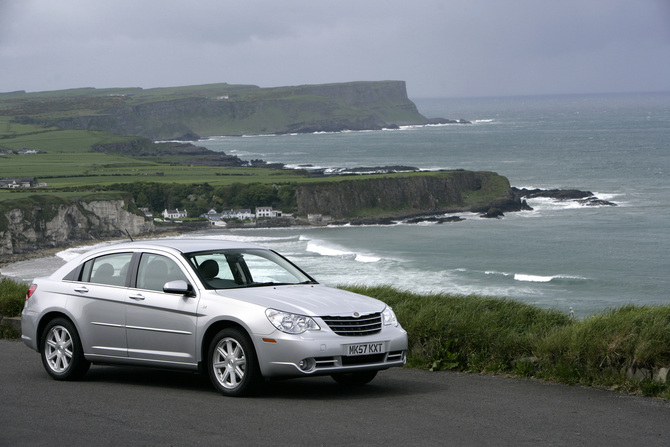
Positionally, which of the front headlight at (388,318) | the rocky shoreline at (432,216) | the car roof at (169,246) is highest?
the car roof at (169,246)

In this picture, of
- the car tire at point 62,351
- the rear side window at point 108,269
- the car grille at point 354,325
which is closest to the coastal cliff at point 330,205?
the car tire at point 62,351

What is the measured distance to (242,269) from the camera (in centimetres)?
883

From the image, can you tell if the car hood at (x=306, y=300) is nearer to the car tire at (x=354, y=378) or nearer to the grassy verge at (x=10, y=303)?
the car tire at (x=354, y=378)

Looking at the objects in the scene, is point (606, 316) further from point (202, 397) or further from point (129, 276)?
point (129, 276)

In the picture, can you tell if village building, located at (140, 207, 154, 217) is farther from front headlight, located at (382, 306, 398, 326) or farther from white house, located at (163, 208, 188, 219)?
front headlight, located at (382, 306, 398, 326)

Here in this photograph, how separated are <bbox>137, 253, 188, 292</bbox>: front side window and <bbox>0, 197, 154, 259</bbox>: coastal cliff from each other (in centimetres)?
8049

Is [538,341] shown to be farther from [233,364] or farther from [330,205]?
[330,205]

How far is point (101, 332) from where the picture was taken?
8.88 m

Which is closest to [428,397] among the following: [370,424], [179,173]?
[370,424]

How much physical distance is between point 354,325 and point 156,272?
2.16 meters

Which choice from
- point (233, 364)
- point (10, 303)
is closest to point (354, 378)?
point (233, 364)

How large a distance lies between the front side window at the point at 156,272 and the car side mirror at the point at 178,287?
249 mm

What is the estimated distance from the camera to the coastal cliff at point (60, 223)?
9103 cm

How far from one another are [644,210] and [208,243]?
3559 inches
